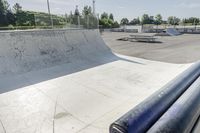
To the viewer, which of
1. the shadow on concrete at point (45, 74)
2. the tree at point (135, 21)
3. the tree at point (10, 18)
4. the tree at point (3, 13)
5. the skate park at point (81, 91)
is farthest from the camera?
the tree at point (135, 21)

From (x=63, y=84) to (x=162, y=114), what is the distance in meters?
3.44

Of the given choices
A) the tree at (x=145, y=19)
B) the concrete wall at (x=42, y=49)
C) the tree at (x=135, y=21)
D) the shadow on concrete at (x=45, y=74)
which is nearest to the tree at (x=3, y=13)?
the concrete wall at (x=42, y=49)

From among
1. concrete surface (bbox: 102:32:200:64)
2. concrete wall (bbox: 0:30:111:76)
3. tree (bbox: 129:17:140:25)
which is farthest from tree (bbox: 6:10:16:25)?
tree (bbox: 129:17:140:25)

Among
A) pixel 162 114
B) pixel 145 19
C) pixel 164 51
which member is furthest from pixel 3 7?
pixel 145 19

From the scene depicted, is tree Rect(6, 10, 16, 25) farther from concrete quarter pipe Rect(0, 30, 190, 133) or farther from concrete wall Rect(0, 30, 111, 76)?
concrete quarter pipe Rect(0, 30, 190, 133)

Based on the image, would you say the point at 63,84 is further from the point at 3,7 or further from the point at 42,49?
the point at 3,7

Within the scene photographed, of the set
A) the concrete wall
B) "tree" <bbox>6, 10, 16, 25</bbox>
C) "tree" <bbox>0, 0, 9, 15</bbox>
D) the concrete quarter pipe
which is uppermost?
"tree" <bbox>0, 0, 9, 15</bbox>

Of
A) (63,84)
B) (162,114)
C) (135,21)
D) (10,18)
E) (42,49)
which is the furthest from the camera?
(135,21)

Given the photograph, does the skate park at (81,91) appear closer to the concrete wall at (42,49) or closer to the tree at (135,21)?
the concrete wall at (42,49)

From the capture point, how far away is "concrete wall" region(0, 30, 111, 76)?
5.99 meters

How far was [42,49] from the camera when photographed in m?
7.21

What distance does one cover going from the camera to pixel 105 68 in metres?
6.79

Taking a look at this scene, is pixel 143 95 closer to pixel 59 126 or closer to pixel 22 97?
pixel 59 126

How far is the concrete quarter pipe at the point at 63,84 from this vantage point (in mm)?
3192
